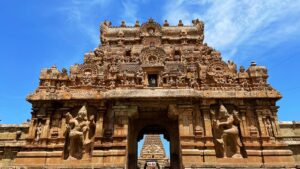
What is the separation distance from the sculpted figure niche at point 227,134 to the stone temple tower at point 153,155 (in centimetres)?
1231

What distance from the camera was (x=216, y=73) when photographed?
1345cm

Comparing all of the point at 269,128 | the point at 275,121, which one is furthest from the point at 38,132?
the point at 275,121

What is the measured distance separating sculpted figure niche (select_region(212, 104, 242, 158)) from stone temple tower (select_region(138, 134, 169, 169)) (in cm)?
1231

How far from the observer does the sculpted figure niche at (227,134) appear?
37.0 feet

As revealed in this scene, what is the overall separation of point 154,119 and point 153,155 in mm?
Result: 12172

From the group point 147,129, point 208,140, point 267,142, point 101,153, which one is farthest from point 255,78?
point 101,153

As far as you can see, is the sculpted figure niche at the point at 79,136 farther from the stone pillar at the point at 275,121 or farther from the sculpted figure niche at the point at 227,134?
the stone pillar at the point at 275,121

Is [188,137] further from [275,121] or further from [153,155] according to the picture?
[153,155]

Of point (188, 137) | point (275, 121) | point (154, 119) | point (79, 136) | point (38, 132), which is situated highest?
point (154, 119)

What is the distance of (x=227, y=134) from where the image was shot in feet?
37.1

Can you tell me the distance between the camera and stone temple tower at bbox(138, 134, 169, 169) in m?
23.4

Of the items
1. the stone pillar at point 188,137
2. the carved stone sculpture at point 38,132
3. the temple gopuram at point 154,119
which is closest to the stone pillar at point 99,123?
the temple gopuram at point 154,119

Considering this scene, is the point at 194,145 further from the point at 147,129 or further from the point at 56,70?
the point at 56,70

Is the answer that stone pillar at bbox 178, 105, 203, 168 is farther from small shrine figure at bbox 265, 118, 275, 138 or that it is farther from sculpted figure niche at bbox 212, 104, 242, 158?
small shrine figure at bbox 265, 118, 275, 138
